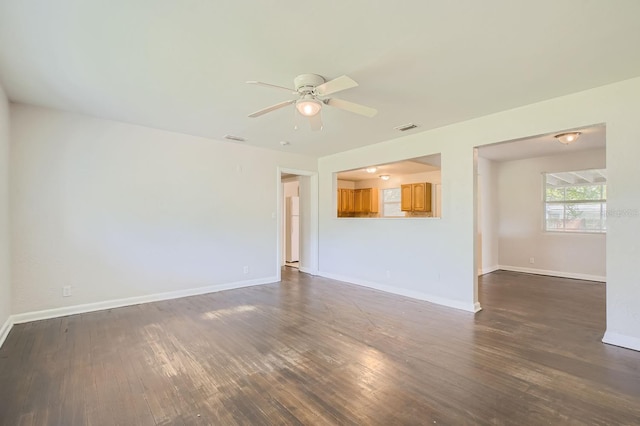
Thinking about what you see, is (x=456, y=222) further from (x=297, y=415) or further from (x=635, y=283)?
(x=297, y=415)

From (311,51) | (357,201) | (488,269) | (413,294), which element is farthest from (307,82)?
(357,201)

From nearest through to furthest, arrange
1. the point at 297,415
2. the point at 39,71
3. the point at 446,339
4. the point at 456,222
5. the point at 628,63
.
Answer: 1. the point at 297,415
2. the point at 628,63
3. the point at 39,71
4. the point at 446,339
5. the point at 456,222

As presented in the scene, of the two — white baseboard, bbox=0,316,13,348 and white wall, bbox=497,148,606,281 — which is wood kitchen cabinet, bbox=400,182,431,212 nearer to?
white wall, bbox=497,148,606,281

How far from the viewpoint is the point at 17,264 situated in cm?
348

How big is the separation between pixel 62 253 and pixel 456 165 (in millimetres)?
5317

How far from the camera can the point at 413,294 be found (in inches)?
183

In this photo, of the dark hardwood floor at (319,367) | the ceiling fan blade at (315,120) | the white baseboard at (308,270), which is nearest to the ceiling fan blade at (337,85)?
the ceiling fan blade at (315,120)

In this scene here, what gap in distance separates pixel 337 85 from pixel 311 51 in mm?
321

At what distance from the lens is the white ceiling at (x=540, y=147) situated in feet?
16.0

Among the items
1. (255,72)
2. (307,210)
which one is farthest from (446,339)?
(307,210)

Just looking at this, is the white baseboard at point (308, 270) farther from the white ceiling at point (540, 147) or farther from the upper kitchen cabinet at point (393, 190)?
the white ceiling at point (540, 147)

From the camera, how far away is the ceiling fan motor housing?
2.61m

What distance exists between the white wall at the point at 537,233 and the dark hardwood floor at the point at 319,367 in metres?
2.53

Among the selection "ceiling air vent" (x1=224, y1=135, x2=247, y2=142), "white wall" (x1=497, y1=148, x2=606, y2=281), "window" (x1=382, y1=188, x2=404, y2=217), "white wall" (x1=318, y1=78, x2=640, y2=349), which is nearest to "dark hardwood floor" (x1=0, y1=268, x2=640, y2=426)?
"white wall" (x1=318, y1=78, x2=640, y2=349)
